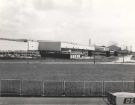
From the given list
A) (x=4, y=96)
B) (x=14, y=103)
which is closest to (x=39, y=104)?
(x=14, y=103)

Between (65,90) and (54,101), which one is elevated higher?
(54,101)

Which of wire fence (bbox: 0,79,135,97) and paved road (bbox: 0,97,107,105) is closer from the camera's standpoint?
paved road (bbox: 0,97,107,105)

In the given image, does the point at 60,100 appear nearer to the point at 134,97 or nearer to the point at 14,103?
the point at 14,103

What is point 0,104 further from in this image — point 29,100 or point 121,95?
point 121,95

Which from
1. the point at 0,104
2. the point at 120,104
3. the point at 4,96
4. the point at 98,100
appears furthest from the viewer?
the point at 4,96

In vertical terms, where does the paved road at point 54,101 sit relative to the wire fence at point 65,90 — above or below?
above

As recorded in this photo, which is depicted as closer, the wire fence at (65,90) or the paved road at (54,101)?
the paved road at (54,101)

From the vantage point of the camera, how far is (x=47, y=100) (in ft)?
99.3

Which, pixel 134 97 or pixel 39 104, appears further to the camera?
pixel 39 104

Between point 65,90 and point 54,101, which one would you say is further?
point 65,90

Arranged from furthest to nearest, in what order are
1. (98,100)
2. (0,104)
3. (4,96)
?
(4,96) < (98,100) < (0,104)

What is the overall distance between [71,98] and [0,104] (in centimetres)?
701

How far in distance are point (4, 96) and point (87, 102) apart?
8.64m

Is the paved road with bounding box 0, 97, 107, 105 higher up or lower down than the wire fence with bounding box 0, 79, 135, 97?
higher up
